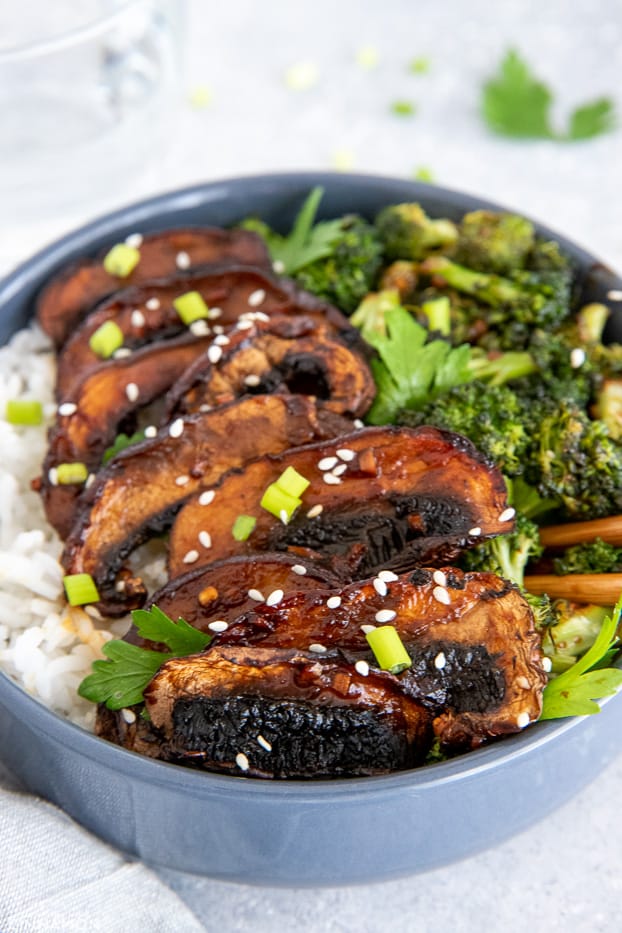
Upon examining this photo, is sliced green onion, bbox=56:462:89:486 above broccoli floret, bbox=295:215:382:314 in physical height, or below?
below

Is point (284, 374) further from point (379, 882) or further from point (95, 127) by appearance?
point (95, 127)

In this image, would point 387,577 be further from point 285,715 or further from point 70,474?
point 70,474

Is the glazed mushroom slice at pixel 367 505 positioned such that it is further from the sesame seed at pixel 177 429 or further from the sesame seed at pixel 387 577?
the sesame seed at pixel 177 429

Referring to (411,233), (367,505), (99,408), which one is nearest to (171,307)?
(99,408)

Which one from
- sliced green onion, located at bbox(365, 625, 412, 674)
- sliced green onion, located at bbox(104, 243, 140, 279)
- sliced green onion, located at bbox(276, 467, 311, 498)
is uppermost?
sliced green onion, located at bbox(104, 243, 140, 279)

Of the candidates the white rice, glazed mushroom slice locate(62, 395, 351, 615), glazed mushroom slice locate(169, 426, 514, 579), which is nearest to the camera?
glazed mushroom slice locate(169, 426, 514, 579)

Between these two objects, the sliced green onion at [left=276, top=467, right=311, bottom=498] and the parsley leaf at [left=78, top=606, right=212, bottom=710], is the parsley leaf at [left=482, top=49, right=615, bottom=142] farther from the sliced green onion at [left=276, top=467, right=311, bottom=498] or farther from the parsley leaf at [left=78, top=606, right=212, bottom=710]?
the parsley leaf at [left=78, top=606, right=212, bottom=710]

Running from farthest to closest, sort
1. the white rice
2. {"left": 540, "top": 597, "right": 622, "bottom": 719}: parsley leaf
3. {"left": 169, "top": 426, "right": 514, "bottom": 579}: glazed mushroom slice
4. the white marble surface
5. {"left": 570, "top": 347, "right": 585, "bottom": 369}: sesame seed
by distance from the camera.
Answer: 1. the white marble surface
2. {"left": 570, "top": 347, "right": 585, "bottom": 369}: sesame seed
3. the white rice
4. {"left": 169, "top": 426, "right": 514, "bottom": 579}: glazed mushroom slice
5. {"left": 540, "top": 597, "right": 622, "bottom": 719}: parsley leaf

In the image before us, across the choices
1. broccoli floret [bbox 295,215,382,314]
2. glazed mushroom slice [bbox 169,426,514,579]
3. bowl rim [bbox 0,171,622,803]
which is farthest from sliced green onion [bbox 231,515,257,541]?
broccoli floret [bbox 295,215,382,314]
